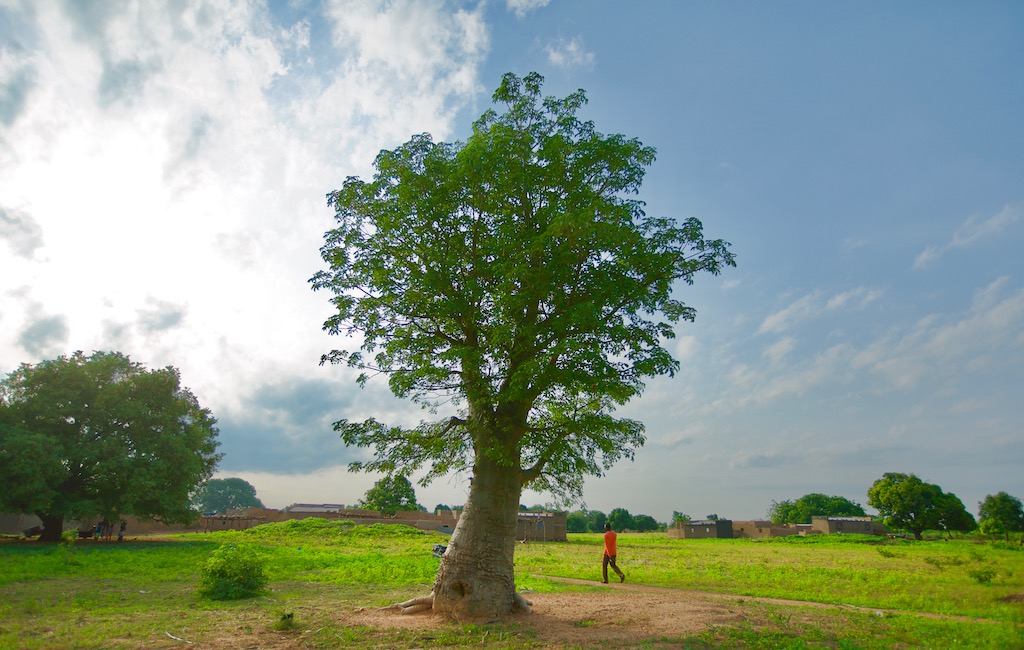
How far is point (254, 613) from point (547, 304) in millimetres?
8890

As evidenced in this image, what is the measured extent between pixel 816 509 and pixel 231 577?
114318 mm

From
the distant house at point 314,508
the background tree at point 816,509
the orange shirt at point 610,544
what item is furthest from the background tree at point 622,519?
the orange shirt at point 610,544

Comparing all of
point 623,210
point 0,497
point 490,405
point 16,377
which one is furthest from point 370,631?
point 16,377

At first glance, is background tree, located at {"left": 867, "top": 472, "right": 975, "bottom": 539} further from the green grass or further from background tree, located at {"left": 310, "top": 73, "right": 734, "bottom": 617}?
background tree, located at {"left": 310, "top": 73, "right": 734, "bottom": 617}

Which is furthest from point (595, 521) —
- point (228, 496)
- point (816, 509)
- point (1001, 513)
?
point (228, 496)

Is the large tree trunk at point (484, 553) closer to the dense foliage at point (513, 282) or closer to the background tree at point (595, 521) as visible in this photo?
the dense foliage at point (513, 282)

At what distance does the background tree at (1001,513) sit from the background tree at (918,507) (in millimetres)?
2617

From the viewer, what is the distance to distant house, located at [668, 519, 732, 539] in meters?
74.3

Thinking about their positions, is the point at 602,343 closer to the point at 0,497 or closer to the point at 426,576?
the point at 426,576

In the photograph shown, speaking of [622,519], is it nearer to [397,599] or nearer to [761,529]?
[761,529]

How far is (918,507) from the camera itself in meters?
62.5

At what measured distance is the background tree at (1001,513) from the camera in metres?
56.8

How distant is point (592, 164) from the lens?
1289 centimetres

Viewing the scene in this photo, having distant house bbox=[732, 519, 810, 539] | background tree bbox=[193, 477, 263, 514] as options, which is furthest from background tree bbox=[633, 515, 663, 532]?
background tree bbox=[193, 477, 263, 514]
